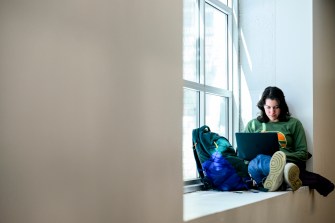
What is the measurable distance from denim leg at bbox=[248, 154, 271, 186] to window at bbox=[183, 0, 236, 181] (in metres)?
0.52

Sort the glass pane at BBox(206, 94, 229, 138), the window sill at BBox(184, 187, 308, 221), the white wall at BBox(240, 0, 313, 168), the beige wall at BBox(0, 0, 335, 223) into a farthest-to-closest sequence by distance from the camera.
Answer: the white wall at BBox(240, 0, 313, 168), the glass pane at BBox(206, 94, 229, 138), the window sill at BBox(184, 187, 308, 221), the beige wall at BBox(0, 0, 335, 223)

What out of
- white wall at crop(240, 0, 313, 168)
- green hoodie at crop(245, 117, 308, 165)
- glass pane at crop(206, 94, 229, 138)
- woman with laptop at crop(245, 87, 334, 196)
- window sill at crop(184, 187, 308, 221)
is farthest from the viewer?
white wall at crop(240, 0, 313, 168)

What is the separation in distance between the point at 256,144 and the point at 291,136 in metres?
0.49

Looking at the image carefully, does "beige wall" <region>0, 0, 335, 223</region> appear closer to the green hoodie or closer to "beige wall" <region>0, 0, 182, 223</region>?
"beige wall" <region>0, 0, 182, 223</region>

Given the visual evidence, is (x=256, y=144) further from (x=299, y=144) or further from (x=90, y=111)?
(x=90, y=111)

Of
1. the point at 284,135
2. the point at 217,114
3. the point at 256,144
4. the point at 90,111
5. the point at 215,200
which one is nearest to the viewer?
the point at 90,111

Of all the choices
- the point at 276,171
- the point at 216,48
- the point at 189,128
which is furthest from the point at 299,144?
the point at 216,48

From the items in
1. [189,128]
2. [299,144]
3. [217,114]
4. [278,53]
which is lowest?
[299,144]

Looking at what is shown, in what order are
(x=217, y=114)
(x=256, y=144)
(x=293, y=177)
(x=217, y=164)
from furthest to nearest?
1. (x=217, y=114)
2. (x=256, y=144)
3. (x=293, y=177)
4. (x=217, y=164)

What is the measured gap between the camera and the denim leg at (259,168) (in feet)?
13.0

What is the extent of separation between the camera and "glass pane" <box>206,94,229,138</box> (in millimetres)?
4531

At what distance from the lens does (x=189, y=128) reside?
420 cm

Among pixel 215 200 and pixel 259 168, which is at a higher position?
pixel 259 168

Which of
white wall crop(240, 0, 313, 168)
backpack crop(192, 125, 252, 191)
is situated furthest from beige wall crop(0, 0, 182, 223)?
Answer: white wall crop(240, 0, 313, 168)
